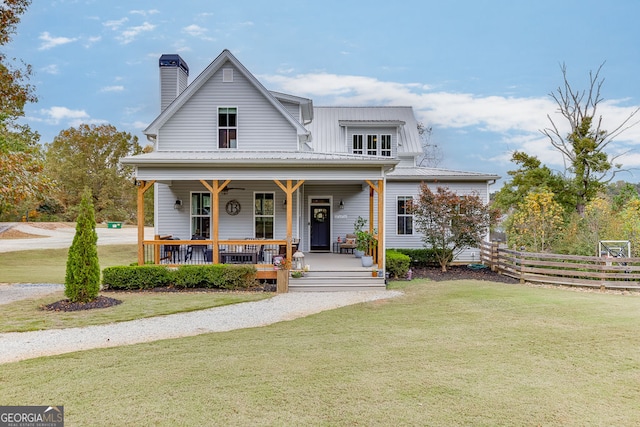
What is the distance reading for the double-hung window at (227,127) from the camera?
1631cm

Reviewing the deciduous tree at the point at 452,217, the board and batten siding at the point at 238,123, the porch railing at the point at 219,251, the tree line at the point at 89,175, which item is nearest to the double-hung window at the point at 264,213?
the porch railing at the point at 219,251

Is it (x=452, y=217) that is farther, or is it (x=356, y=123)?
(x=356, y=123)

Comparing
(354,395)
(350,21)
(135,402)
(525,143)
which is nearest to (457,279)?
(354,395)

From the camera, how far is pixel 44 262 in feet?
73.7

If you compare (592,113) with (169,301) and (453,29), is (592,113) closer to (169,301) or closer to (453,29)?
(453,29)

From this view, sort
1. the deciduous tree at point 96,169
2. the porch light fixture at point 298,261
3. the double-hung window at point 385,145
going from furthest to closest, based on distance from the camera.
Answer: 1. the deciduous tree at point 96,169
2. the double-hung window at point 385,145
3. the porch light fixture at point 298,261

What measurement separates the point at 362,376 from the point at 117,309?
6.88 m

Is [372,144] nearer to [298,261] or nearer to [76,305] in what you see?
[298,261]

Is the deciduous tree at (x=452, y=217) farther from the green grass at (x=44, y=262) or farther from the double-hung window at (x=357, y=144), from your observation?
the green grass at (x=44, y=262)

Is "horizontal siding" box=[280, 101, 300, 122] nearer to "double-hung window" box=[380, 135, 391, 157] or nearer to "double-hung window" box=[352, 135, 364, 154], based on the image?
"double-hung window" box=[352, 135, 364, 154]

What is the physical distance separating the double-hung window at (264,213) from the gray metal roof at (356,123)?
567 centimetres

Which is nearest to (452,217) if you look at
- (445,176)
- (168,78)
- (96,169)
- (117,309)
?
(445,176)

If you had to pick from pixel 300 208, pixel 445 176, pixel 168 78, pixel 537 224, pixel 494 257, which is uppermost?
pixel 168 78

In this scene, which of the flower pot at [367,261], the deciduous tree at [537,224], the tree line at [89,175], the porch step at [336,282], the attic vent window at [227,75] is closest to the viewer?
the porch step at [336,282]
